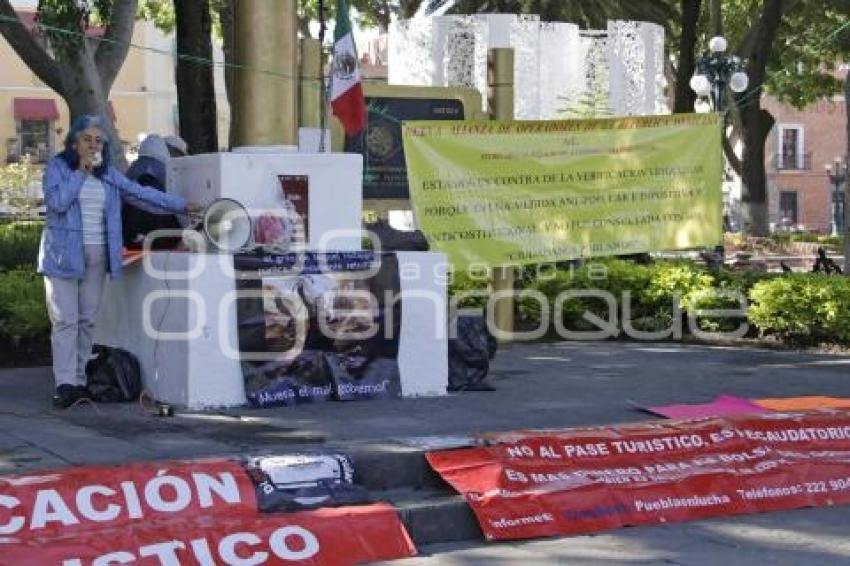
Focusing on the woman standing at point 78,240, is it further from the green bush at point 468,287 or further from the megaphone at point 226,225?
the green bush at point 468,287

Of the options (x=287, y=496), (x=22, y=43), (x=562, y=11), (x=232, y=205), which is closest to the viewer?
(x=287, y=496)

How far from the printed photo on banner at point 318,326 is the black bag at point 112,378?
91cm

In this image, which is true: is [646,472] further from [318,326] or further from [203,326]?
[203,326]

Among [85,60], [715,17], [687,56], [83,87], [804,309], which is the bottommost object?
[804,309]

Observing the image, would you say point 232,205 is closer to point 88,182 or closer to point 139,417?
point 88,182

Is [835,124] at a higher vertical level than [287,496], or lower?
higher

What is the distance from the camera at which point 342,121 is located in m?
10.9

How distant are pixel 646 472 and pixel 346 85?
4.95m

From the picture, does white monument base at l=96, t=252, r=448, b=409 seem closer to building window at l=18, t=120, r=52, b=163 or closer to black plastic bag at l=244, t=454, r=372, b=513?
black plastic bag at l=244, t=454, r=372, b=513

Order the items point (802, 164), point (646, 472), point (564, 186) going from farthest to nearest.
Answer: point (802, 164) < point (564, 186) < point (646, 472)

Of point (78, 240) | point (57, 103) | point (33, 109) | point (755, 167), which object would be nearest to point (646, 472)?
point (78, 240)

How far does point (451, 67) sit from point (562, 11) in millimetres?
8286

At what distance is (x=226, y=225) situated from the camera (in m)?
8.83

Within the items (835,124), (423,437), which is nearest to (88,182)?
(423,437)
